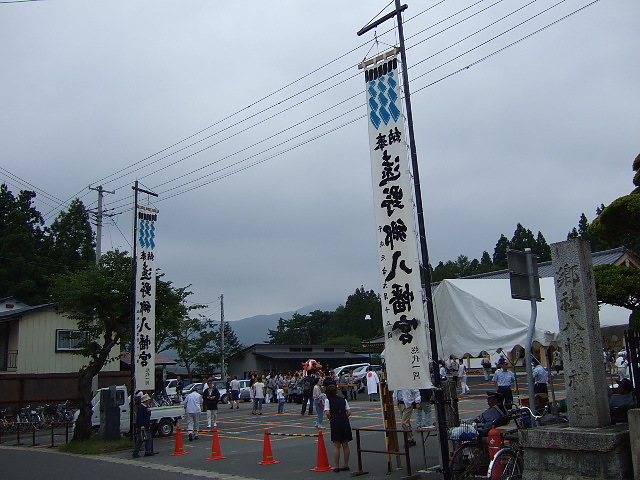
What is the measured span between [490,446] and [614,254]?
58.7 ft

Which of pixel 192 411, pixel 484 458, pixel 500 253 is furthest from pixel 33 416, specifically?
pixel 500 253

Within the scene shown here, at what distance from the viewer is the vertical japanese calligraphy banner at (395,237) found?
384 inches

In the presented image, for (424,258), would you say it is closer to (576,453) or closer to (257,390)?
(576,453)

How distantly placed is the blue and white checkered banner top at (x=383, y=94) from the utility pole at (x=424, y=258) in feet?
0.65

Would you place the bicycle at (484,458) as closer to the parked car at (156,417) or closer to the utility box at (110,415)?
the utility box at (110,415)

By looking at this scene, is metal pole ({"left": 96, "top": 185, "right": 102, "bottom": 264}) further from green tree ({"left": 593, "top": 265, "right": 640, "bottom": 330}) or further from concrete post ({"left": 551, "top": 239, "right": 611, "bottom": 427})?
concrete post ({"left": 551, "top": 239, "right": 611, "bottom": 427})

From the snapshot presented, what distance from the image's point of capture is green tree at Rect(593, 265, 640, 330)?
37.9 feet

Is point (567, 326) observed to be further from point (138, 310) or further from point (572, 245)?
point (138, 310)

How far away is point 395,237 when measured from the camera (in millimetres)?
10227

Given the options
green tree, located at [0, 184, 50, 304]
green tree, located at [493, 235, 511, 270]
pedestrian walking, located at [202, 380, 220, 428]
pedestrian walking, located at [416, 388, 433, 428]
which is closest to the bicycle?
pedestrian walking, located at [416, 388, 433, 428]

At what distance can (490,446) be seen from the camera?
29.0ft

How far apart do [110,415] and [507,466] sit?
1499 cm

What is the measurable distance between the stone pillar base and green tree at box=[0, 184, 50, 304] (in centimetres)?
4402

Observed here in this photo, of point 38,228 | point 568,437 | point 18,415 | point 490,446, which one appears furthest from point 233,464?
point 38,228
